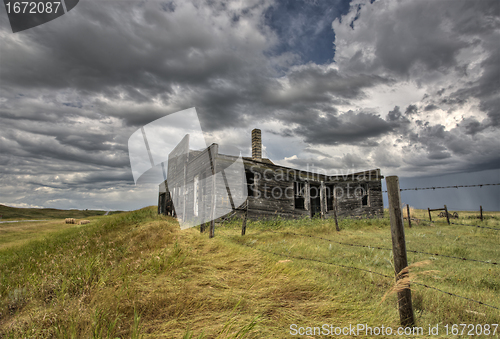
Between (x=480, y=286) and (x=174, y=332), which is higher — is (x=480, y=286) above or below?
below

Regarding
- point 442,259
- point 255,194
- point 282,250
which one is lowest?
point 442,259

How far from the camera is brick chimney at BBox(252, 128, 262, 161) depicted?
1683 centimetres

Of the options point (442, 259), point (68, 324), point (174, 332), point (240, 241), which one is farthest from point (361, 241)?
point (68, 324)

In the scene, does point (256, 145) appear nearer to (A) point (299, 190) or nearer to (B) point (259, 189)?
(A) point (299, 190)

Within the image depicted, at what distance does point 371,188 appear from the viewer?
17.9m

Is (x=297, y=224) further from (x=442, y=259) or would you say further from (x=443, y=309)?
(x=443, y=309)

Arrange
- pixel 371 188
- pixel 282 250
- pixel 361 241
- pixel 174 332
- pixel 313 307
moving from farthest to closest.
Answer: pixel 371 188, pixel 361 241, pixel 282 250, pixel 313 307, pixel 174 332

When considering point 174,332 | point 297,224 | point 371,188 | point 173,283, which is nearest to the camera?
point 174,332

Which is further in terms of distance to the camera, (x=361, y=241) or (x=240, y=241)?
(x=361, y=241)

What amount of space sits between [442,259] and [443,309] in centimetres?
464

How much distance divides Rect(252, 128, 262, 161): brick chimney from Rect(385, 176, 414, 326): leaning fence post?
44.6 feet

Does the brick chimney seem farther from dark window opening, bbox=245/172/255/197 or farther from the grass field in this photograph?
the grass field

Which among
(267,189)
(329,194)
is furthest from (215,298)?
(329,194)

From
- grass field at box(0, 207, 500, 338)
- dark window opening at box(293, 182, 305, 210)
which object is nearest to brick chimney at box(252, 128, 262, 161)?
dark window opening at box(293, 182, 305, 210)
